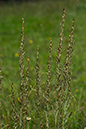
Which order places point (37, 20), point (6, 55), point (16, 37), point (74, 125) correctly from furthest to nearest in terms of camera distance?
point (37, 20), point (16, 37), point (6, 55), point (74, 125)

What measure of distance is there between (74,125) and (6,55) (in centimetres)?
385

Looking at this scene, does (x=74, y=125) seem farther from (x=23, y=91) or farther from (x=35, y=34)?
(x=35, y=34)

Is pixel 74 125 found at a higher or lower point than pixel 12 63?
lower

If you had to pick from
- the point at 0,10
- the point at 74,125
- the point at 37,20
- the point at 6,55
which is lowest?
the point at 74,125

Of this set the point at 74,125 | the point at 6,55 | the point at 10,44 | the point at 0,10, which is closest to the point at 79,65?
the point at 6,55

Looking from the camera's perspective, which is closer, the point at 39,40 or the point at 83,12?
the point at 39,40

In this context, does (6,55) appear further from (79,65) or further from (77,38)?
(77,38)

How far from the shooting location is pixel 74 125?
95.6 inches

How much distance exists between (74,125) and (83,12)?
8763mm

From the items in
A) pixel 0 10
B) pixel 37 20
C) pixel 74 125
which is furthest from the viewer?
pixel 0 10

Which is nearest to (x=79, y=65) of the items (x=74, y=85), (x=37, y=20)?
(x=74, y=85)

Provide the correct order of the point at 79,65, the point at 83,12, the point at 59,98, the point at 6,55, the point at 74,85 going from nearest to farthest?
the point at 59,98, the point at 74,85, the point at 79,65, the point at 6,55, the point at 83,12

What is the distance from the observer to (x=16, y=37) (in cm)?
756

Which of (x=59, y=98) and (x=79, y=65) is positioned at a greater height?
(x=79, y=65)
